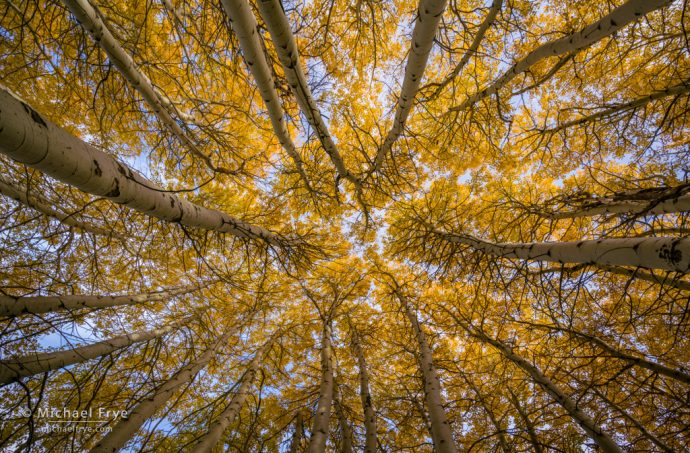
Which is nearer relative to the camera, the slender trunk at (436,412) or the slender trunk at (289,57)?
the slender trunk at (289,57)

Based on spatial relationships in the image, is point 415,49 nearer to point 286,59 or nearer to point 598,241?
point 286,59

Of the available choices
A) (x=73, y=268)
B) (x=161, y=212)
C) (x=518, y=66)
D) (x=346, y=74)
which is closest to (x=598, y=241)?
(x=518, y=66)

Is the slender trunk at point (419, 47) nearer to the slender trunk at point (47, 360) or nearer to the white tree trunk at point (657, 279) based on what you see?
the white tree trunk at point (657, 279)

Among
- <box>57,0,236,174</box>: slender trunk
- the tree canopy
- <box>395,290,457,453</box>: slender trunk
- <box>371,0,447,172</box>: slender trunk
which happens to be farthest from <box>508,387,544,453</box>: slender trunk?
<box>57,0,236,174</box>: slender trunk

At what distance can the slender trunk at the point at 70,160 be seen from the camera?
3.51ft

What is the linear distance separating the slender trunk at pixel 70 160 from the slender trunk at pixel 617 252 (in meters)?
3.03

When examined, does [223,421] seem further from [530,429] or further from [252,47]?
[252,47]

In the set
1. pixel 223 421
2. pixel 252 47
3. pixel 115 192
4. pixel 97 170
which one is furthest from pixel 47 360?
pixel 252 47

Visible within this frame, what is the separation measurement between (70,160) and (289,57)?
1498 mm

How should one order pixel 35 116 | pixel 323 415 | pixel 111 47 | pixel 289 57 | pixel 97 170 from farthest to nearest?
pixel 323 415, pixel 111 47, pixel 289 57, pixel 97 170, pixel 35 116

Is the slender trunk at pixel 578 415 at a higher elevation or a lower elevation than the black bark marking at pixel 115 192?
lower

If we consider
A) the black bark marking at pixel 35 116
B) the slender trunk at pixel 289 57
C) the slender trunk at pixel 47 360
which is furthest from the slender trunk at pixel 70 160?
the slender trunk at pixel 47 360

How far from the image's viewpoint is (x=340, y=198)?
5.05 metres

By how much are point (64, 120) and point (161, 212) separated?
20.5ft
